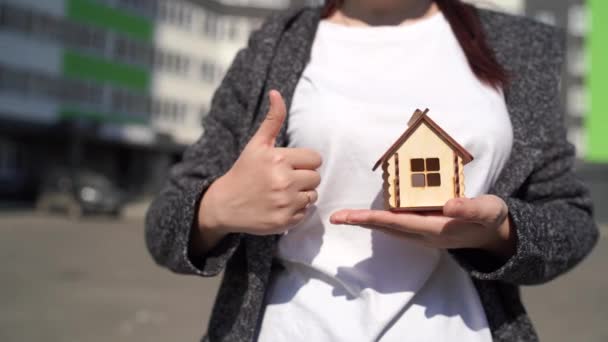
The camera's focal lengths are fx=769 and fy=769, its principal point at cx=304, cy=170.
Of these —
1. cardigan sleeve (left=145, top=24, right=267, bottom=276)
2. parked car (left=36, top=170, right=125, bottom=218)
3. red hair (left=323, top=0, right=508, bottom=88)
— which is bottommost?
parked car (left=36, top=170, right=125, bottom=218)

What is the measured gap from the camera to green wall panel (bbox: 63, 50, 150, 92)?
3945 cm

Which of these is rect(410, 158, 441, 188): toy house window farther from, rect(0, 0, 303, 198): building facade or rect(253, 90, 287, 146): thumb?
rect(0, 0, 303, 198): building facade

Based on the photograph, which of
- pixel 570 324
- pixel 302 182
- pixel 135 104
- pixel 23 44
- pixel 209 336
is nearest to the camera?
pixel 302 182

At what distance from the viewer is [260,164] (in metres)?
1.52

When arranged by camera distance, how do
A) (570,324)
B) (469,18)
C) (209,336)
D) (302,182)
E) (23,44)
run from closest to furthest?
(302,182)
(209,336)
(469,18)
(570,324)
(23,44)

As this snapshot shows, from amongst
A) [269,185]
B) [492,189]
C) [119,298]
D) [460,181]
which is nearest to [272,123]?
[269,185]

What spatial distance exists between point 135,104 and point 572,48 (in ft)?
92.0

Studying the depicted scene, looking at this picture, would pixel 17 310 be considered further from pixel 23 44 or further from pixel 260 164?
pixel 23 44

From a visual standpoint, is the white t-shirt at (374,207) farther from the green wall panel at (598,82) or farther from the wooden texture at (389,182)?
the green wall panel at (598,82)

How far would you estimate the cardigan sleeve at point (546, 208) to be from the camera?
1543 mm

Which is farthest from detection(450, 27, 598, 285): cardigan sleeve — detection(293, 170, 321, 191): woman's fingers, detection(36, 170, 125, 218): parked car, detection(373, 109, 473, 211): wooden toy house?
detection(36, 170, 125, 218): parked car

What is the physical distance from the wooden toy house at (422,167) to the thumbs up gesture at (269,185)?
0.51ft

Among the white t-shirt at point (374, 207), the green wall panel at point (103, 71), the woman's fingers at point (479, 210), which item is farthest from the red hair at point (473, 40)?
the green wall panel at point (103, 71)

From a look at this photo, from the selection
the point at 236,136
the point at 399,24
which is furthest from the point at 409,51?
the point at 236,136
